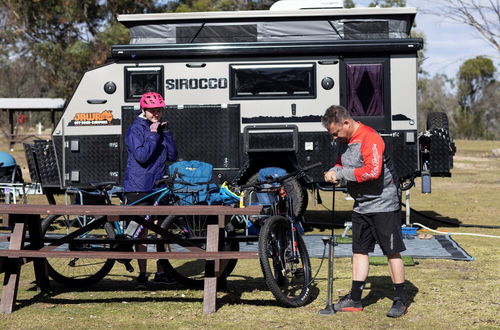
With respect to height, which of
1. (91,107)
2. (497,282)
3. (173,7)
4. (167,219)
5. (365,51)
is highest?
(173,7)

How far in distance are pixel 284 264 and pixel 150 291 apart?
1.42 m

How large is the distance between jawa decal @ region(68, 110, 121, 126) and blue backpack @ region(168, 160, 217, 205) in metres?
1.65

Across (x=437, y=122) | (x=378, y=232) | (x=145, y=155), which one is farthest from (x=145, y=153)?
(x=437, y=122)

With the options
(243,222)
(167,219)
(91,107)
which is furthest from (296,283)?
(91,107)

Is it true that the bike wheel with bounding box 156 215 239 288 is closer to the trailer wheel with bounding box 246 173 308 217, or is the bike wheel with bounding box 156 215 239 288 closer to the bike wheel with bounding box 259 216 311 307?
the bike wheel with bounding box 259 216 311 307

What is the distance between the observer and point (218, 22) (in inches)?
502

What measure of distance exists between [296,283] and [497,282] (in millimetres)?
2151

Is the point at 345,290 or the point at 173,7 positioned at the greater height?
the point at 173,7

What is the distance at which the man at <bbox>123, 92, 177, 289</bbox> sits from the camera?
7.73m

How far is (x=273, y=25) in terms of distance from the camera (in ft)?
41.8

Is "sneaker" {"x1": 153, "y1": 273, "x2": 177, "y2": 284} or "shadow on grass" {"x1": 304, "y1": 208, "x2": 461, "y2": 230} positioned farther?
"shadow on grass" {"x1": 304, "y1": 208, "x2": 461, "y2": 230}

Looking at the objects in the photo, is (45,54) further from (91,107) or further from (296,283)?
(296,283)

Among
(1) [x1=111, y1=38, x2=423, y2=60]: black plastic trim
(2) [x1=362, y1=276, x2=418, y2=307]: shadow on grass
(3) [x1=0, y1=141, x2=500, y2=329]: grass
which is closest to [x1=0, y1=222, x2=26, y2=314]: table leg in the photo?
(3) [x1=0, y1=141, x2=500, y2=329]: grass

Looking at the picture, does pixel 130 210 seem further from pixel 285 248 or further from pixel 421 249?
pixel 421 249
